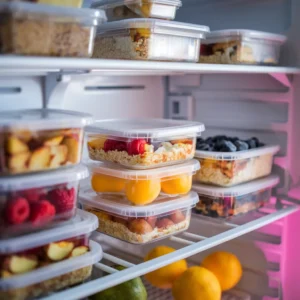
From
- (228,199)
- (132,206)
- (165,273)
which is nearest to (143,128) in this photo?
(132,206)

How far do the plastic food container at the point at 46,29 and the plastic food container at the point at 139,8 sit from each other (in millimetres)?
227

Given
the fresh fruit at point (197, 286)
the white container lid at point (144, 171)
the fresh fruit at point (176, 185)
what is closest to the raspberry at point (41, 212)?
the white container lid at point (144, 171)

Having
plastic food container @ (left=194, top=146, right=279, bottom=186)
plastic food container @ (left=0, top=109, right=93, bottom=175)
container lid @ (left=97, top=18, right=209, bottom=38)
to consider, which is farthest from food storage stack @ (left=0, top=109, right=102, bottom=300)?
plastic food container @ (left=194, top=146, right=279, bottom=186)

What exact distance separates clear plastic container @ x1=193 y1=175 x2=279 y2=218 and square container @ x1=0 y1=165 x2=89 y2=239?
0.46 metres

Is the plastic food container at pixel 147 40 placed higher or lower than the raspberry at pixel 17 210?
higher

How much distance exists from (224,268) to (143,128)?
484mm

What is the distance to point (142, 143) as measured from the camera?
3.65 feet

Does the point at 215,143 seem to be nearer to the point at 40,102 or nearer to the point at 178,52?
the point at 178,52

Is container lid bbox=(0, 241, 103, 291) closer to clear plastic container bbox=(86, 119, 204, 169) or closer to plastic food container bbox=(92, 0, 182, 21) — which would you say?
clear plastic container bbox=(86, 119, 204, 169)

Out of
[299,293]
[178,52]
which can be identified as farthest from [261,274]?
[178,52]

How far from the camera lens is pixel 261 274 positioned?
4.93ft

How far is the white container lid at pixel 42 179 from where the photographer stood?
2.77ft

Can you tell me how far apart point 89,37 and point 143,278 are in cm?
88

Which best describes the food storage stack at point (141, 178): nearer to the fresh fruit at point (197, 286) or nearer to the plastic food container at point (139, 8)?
the fresh fruit at point (197, 286)
